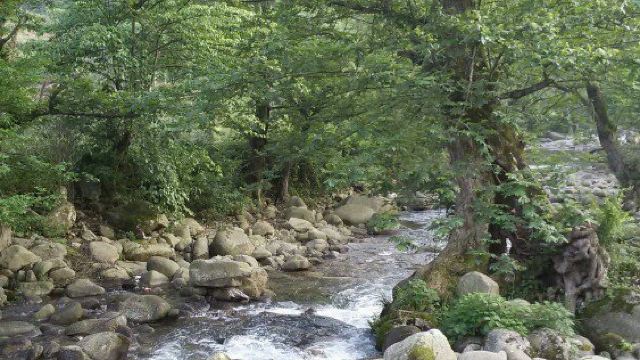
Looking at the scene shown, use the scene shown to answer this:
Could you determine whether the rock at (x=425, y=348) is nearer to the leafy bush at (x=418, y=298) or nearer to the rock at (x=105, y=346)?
the leafy bush at (x=418, y=298)

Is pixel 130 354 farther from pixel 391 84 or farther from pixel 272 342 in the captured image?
pixel 391 84

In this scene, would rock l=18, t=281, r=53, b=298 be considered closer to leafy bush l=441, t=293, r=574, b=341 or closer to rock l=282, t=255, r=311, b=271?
rock l=282, t=255, r=311, b=271

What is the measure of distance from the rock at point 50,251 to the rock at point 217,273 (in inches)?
114

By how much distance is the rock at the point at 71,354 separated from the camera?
7207 millimetres

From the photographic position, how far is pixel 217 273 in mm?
10422

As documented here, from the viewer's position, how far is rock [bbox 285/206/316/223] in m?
18.3

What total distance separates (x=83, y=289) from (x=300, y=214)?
29.6 ft

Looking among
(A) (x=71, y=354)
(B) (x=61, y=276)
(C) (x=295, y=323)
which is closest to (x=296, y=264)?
(C) (x=295, y=323)

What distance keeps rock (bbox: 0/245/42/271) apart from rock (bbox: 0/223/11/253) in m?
0.19

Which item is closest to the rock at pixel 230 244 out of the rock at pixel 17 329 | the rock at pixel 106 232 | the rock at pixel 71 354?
the rock at pixel 106 232

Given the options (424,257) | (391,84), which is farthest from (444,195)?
(424,257)

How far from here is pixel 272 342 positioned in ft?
27.6

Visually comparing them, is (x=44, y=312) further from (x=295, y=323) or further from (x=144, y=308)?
(x=295, y=323)

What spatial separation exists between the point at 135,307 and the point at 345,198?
13273 mm
